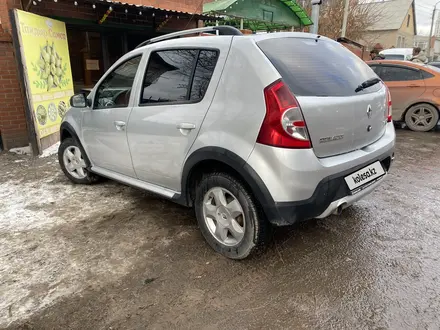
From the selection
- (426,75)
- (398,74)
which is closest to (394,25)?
(398,74)

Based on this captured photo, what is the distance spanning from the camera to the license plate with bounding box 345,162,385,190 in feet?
8.34

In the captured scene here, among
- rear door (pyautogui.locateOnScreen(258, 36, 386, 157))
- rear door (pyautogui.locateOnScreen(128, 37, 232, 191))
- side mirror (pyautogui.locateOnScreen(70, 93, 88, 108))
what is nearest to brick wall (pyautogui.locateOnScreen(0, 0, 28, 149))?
side mirror (pyautogui.locateOnScreen(70, 93, 88, 108))

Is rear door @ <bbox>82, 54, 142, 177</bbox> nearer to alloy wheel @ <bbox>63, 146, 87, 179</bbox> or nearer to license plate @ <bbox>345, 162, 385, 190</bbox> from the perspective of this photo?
alloy wheel @ <bbox>63, 146, 87, 179</bbox>

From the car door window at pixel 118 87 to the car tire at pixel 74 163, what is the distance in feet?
2.59

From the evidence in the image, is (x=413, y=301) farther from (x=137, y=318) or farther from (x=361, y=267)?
(x=137, y=318)

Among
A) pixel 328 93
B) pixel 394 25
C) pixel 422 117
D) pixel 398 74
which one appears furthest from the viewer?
pixel 394 25

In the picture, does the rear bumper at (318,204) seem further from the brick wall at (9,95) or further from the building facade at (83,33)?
the brick wall at (9,95)

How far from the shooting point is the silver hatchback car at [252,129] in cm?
231

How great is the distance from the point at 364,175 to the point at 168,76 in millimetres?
1866

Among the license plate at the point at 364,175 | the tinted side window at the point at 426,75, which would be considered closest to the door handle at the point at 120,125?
the license plate at the point at 364,175

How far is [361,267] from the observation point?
2709mm

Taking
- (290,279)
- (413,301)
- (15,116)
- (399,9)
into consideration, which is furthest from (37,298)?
(399,9)

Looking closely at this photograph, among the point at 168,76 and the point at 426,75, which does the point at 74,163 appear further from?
the point at 426,75

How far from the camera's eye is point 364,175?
2660 millimetres
